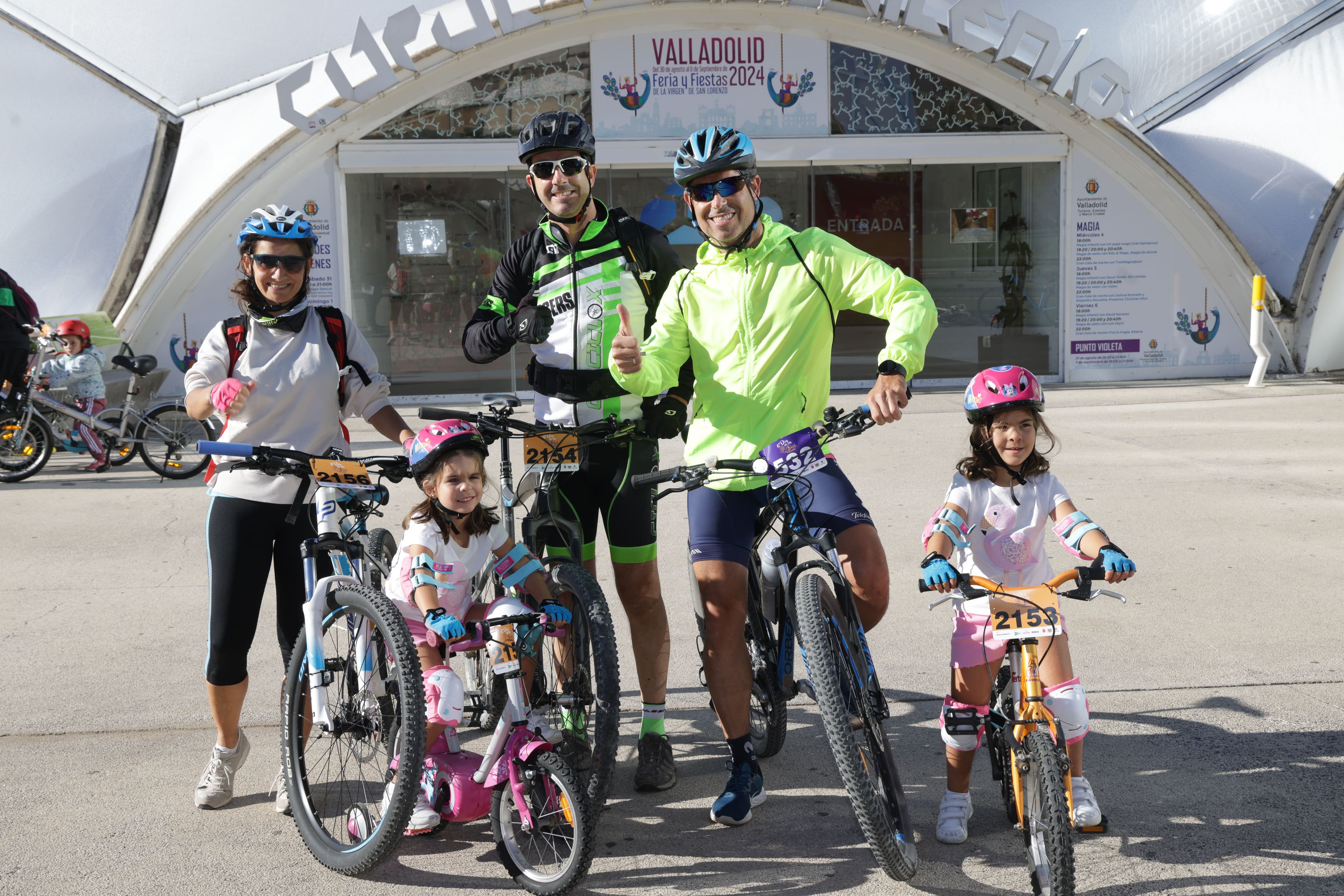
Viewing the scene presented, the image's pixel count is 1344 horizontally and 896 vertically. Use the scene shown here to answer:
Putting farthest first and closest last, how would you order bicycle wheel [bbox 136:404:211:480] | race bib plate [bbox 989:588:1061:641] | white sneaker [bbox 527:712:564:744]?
bicycle wheel [bbox 136:404:211:480] < white sneaker [bbox 527:712:564:744] < race bib plate [bbox 989:588:1061:641]

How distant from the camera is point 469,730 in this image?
468 cm

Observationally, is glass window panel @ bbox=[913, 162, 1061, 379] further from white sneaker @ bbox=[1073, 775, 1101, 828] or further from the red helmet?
white sneaker @ bbox=[1073, 775, 1101, 828]

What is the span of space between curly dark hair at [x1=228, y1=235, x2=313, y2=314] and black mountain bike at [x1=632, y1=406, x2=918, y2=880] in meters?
1.33

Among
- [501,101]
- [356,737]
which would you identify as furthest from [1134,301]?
[356,737]

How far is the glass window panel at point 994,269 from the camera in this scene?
53.9 feet

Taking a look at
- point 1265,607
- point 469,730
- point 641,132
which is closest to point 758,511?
point 469,730

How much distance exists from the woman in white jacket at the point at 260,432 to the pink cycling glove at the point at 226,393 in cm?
16

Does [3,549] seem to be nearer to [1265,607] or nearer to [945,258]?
[1265,607]

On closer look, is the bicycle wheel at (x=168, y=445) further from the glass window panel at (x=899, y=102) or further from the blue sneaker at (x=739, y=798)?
the glass window panel at (x=899, y=102)

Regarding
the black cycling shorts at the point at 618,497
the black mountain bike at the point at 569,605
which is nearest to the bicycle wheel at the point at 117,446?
the black mountain bike at the point at 569,605

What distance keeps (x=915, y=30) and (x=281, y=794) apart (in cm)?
1360

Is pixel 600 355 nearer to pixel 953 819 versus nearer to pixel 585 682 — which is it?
pixel 585 682

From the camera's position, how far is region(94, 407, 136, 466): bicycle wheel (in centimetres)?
1120

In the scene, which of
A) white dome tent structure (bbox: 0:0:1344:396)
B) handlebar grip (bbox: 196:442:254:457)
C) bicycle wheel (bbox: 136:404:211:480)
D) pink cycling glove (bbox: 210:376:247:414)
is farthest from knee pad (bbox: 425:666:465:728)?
white dome tent structure (bbox: 0:0:1344:396)
